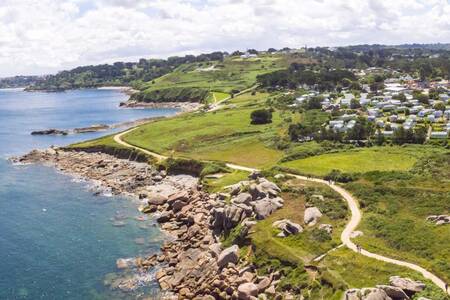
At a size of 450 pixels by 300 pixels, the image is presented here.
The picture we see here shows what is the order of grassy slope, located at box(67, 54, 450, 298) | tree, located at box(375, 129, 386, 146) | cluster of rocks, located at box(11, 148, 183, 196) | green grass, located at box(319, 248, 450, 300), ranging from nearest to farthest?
1. green grass, located at box(319, 248, 450, 300)
2. grassy slope, located at box(67, 54, 450, 298)
3. cluster of rocks, located at box(11, 148, 183, 196)
4. tree, located at box(375, 129, 386, 146)

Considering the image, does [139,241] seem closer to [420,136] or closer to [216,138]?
[216,138]

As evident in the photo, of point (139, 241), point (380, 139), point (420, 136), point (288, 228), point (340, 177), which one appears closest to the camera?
point (288, 228)

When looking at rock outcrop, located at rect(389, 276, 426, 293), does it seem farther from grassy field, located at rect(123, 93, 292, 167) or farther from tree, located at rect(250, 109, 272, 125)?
tree, located at rect(250, 109, 272, 125)

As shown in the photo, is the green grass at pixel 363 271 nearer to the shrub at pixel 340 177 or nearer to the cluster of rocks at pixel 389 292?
the cluster of rocks at pixel 389 292

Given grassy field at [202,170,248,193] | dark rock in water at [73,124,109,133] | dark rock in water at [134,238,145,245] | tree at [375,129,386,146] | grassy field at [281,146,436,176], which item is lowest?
dark rock in water at [134,238,145,245]

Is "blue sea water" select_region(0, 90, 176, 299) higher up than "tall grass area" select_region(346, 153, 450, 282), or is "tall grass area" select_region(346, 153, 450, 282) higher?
"tall grass area" select_region(346, 153, 450, 282)

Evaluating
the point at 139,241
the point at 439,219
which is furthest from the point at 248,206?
the point at 439,219

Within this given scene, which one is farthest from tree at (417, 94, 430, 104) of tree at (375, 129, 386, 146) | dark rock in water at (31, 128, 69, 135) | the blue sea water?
dark rock in water at (31, 128, 69, 135)
